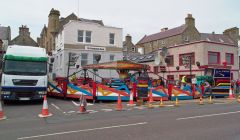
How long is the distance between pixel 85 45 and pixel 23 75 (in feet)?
54.1

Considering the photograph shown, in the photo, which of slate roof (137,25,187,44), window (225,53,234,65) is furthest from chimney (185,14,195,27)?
window (225,53,234,65)

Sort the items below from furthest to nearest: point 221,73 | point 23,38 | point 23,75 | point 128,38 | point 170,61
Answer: point 128,38 < point 23,38 < point 170,61 < point 221,73 < point 23,75

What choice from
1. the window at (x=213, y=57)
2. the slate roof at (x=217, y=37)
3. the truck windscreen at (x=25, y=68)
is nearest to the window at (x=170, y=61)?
the window at (x=213, y=57)

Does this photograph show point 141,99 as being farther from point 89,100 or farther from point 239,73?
point 239,73

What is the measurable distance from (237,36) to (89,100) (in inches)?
1934

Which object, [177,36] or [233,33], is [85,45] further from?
[233,33]

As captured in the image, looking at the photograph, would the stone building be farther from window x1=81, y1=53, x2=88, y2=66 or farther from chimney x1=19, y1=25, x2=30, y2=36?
chimney x1=19, y1=25, x2=30, y2=36

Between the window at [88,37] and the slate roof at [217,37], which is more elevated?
the slate roof at [217,37]

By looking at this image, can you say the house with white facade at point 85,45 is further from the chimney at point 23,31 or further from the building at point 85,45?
the chimney at point 23,31

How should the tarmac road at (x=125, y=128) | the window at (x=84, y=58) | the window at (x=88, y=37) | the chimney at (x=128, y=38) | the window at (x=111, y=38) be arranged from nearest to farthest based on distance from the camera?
the tarmac road at (x=125, y=128)
the window at (x=84, y=58)
the window at (x=88, y=37)
the window at (x=111, y=38)
the chimney at (x=128, y=38)

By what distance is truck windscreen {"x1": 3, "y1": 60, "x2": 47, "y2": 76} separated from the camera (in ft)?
52.0

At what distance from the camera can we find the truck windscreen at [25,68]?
15.8 metres

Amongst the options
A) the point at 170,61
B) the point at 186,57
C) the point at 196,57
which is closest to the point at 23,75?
the point at 196,57

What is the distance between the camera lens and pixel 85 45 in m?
32.0
